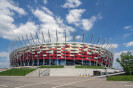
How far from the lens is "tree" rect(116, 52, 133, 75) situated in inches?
1019

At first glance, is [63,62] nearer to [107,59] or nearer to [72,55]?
[72,55]

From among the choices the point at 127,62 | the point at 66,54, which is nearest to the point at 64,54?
the point at 66,54

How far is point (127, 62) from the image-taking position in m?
27.0

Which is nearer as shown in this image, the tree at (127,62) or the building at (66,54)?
the tree at (127,62)

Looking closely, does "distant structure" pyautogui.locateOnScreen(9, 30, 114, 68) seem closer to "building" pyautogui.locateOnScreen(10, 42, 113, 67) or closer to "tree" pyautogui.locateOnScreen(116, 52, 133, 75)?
"building" pyautogui.locateOnScreen(10, 42, 113, 67)

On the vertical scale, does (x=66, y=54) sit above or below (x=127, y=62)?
above

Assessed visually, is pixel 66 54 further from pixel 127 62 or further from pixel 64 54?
pixel 127 62

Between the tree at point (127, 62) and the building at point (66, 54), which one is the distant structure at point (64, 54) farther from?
the tree at point (127, 62)

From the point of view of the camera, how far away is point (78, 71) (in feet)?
170

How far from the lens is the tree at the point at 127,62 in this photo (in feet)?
84.9

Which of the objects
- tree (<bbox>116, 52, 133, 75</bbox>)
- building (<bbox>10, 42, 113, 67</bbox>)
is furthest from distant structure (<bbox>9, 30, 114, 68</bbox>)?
tree (<bbox>116, 52, 133, 75</bbox>)

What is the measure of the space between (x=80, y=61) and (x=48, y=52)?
23090mm

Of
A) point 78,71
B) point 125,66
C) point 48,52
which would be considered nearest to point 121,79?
point 125,66

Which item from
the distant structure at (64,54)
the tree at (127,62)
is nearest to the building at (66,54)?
the distant structure at (64,54)
